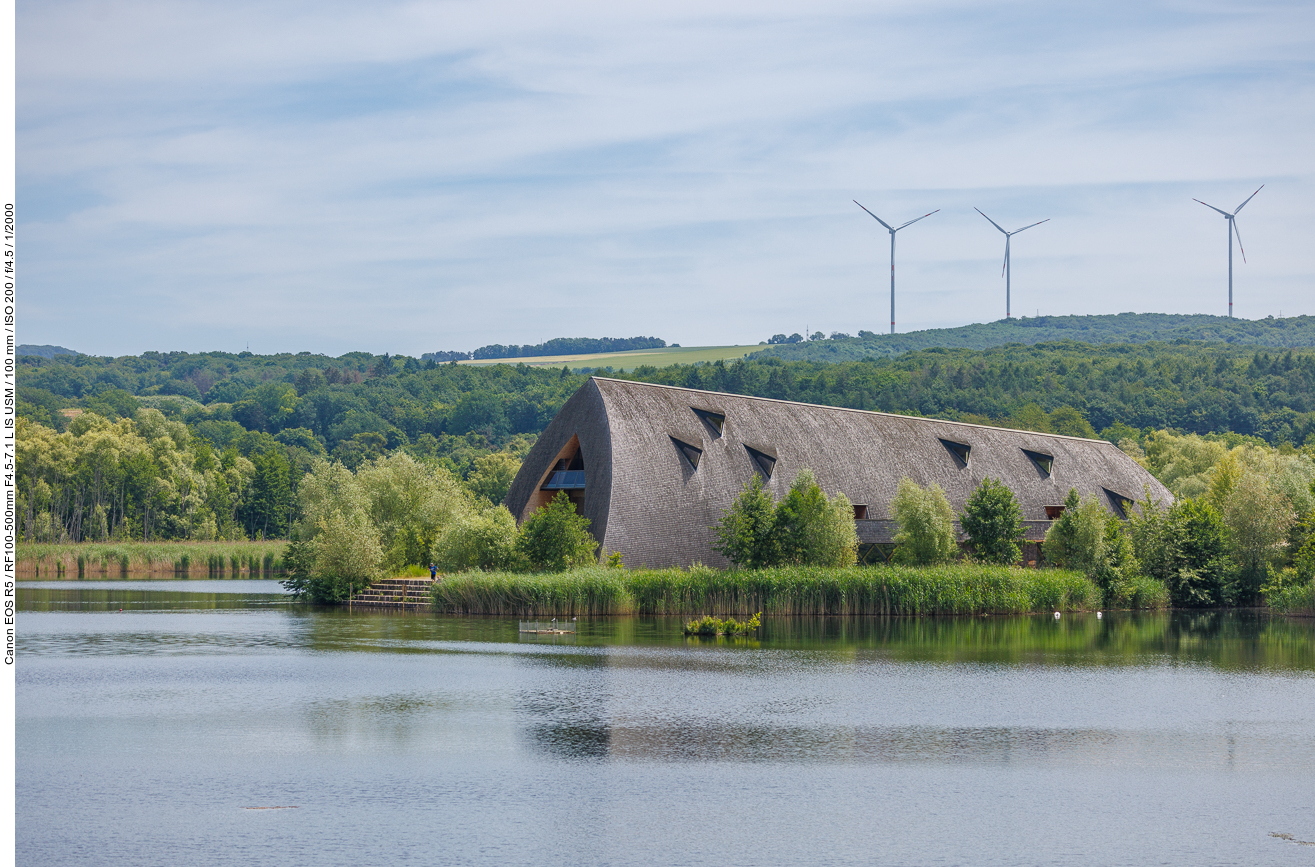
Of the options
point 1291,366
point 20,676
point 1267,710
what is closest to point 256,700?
point 20,676

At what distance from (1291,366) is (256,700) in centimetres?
11880

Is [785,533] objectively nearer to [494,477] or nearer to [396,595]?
[396,595]

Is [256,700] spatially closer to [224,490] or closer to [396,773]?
[396,773]

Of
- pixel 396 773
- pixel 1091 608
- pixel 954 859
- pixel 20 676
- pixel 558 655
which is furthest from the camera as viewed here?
pixel 1091 608

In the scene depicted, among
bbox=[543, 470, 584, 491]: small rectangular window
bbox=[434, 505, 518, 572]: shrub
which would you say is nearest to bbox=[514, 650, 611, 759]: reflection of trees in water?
bbox=[434, 505, 518, 572]: shrub

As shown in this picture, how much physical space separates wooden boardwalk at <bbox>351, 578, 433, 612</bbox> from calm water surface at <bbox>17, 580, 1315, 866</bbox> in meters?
12.5

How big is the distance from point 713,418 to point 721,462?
8.84 ft

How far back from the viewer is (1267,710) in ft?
71.6

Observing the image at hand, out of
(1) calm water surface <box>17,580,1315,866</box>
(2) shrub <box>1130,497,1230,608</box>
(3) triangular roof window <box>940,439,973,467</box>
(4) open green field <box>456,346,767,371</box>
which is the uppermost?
(4) open green field <box>456,346,767,371</box>

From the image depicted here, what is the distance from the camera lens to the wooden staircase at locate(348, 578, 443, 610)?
145 ft

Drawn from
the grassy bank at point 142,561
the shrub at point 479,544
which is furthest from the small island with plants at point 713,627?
the grassy bank at point 142,561

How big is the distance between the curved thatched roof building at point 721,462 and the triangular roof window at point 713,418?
0.17 ft

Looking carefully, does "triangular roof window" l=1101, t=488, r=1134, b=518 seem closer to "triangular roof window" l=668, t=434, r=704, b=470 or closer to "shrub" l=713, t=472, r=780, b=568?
"triangular roof window" l=668, t=434, r=704, b=470

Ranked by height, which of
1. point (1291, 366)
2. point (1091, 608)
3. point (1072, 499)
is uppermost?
point (1291, 366)
